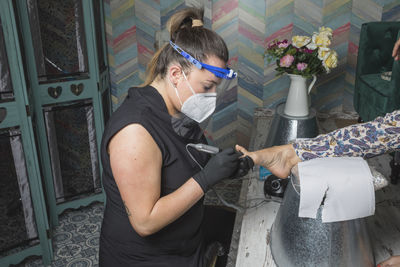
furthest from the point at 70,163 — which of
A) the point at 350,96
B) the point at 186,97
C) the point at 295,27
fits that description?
the point at 350,96

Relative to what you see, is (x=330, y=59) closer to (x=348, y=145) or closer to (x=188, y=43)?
(x=348, y=145)

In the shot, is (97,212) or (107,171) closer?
(107,171)

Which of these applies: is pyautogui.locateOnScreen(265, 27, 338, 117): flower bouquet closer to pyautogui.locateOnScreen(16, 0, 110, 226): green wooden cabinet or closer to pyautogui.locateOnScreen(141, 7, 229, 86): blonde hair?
pyautogui.locateOnScreen(141, 7, 229, 86): blonde hair

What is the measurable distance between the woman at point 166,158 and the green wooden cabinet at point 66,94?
50.2 inches

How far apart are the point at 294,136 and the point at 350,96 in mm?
1702

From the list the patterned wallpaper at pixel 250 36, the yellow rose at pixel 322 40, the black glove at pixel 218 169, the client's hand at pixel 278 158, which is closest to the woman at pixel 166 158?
the black glove at pixel 218 169

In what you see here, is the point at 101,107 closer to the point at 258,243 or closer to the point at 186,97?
the point at 186,97

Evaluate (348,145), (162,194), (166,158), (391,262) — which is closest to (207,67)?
(166,158)

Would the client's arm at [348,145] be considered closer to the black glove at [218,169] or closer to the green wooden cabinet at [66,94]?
the black glove at [218,169]

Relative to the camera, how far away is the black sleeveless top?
1.08 metres

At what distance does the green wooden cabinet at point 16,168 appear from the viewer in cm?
179

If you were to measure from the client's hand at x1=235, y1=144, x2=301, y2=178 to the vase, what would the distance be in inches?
22.5

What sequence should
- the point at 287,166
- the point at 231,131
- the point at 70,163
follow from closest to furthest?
1. the point at 287,166
2. the point at 70,163
3. the point at 231,131

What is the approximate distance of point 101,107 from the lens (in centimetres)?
258
